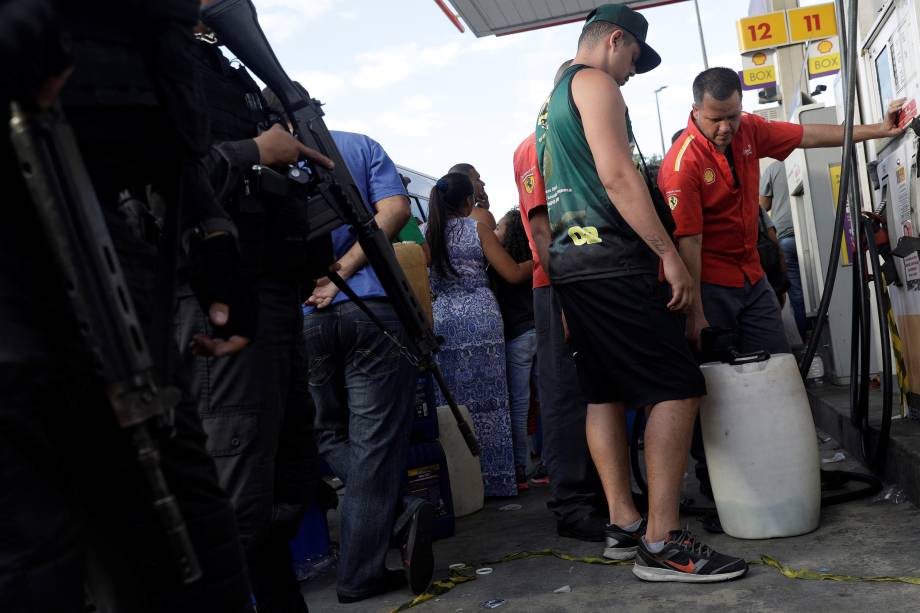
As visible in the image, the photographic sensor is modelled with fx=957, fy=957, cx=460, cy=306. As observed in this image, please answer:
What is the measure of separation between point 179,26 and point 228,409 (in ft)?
3.75

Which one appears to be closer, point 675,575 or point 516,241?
point 675,575

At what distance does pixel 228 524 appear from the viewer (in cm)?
171

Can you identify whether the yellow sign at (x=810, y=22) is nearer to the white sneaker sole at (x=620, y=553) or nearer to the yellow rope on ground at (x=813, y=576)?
the white sneaker sole at (x=620, y=553)

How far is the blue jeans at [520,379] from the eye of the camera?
235 inches

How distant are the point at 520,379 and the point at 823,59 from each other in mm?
5790

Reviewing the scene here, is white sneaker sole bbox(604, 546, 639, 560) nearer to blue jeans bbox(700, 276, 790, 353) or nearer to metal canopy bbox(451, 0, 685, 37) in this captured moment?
blue jeans bbox(700, 276, 790, 353)

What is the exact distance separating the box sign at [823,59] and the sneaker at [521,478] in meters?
5.72

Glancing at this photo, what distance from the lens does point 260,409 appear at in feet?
8.23

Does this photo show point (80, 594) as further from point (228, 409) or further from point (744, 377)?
point (744, 377)

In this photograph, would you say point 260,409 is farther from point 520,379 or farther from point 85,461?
point 520,379

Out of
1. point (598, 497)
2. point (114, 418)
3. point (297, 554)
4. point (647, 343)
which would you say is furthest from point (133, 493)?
point (598, 497)

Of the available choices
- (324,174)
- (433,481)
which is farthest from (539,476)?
(324,174)

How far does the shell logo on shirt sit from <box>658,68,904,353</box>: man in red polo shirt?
0.63 m

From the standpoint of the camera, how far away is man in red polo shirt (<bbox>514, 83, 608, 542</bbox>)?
4289 millimetres
